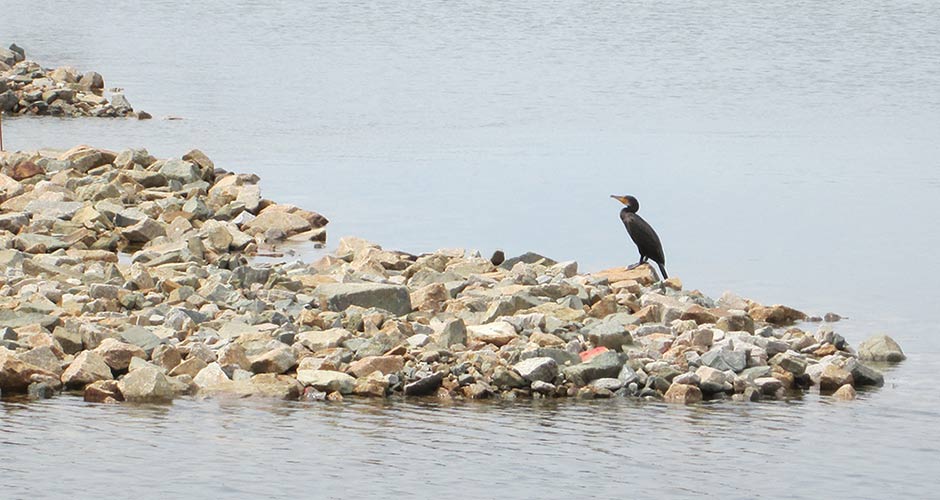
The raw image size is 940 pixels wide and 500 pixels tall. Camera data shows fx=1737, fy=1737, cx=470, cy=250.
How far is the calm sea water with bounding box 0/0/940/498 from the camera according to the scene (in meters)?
13.3

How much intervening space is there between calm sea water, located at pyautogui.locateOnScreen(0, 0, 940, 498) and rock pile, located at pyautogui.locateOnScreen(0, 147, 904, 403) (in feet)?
1.54

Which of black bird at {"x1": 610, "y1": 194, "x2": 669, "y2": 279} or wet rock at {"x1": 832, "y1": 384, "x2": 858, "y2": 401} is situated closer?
wet rock at {"x1": 832, "y1": 384, "x2": 858, "y2": 401}

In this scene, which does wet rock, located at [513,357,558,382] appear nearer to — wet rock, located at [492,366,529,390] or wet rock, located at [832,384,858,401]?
wet rock, located at [492,366,529,390]

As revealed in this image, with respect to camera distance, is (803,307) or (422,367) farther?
(803,307)

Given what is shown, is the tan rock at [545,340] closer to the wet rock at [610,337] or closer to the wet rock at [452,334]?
the wet rock at [610,337]

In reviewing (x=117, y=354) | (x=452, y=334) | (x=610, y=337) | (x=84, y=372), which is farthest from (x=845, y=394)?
(x=84, y=372)

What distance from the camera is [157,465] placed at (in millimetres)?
12844

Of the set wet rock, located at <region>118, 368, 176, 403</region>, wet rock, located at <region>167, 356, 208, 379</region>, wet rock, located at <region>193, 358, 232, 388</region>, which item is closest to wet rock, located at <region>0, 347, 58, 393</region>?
wet rock, located at <region>118, 368, 176, 403</region>

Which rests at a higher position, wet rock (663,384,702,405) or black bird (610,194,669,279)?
black bird (610,194,669,279)

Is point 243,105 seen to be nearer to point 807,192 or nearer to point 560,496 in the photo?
point 807,192

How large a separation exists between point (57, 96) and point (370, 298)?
2452 cm

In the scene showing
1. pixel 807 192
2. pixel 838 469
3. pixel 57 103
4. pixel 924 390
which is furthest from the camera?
pixel 57 103

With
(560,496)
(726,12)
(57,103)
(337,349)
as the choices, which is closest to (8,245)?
(337,349)

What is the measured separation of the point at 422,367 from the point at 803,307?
6699 millimetres
